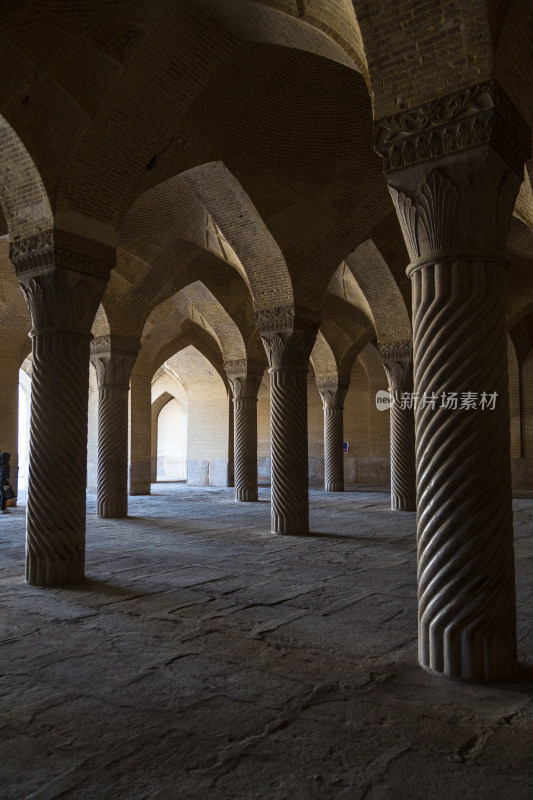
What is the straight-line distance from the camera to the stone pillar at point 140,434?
15305 mm

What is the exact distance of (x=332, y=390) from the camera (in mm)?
16516

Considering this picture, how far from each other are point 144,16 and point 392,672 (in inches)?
209

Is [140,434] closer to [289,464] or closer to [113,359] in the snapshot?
[113,359]

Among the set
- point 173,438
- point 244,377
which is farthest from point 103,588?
point 173,438

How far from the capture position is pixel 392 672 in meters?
3.12

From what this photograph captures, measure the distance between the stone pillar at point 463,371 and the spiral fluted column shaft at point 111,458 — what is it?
296 inches

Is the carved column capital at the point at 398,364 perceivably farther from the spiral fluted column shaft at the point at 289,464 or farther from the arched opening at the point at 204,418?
the arched opening at the point at 204,418

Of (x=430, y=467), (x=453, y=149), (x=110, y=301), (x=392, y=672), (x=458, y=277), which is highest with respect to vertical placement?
(x=110, y=301)

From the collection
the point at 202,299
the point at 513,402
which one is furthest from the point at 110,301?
the point at 513,402

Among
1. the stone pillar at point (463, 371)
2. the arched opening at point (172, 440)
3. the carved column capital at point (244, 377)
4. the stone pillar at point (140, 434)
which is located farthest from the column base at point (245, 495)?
the arched opening at point (172, 440)

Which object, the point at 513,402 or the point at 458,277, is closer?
the point at 458,277

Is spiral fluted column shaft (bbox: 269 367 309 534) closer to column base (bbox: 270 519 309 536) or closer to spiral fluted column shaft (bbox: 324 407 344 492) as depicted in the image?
column base (bbox: 270 519 309 536)

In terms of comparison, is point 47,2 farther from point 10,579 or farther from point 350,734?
point 350,734

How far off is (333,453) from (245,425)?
342 centimetres
